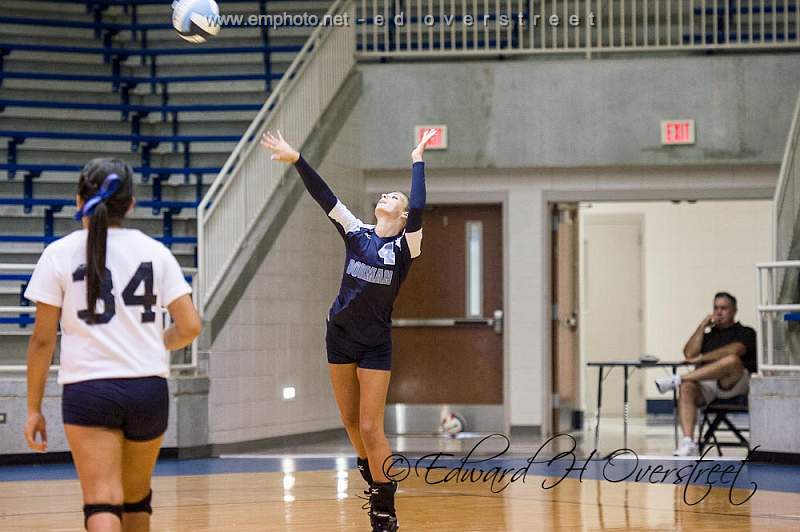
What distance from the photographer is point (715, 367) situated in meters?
9.94

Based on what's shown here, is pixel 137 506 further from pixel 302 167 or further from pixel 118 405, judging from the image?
pixel 302 167

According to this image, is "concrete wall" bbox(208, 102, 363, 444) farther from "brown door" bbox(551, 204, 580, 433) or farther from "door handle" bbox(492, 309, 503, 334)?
"brown door" bbox(551, 204, 580, 433)

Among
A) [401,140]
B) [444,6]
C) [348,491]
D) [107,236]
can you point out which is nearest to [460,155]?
[401,140]

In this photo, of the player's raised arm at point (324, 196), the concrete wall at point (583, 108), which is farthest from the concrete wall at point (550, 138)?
the player's raised arm at point (324, 196)

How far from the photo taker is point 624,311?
15672 mm

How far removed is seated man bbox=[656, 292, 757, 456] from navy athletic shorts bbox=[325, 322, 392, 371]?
4.64 meters

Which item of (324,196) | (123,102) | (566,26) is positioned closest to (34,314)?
(123,102)

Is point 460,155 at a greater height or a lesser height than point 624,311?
greater

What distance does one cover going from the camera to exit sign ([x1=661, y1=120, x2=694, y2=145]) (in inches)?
463

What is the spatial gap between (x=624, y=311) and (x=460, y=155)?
464cm

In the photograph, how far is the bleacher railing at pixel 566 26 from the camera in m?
12.3

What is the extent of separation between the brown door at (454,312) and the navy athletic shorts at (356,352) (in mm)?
6553

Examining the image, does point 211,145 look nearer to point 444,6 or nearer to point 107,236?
point 444,6

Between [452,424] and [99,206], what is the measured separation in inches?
342
